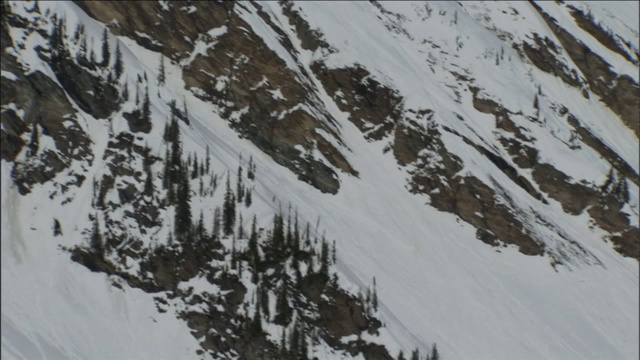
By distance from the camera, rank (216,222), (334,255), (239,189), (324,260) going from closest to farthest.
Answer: (216,222)
(324,260)
(334,255)
(239,189)

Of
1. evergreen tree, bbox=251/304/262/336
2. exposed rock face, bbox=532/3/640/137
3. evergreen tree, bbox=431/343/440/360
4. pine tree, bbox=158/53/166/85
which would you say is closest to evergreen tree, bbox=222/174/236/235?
evergreen tree, bbox=251/304/262/336

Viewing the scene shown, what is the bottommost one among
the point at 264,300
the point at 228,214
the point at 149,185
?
the point at 264,300

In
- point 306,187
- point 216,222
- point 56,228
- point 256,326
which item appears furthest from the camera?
point 306,187

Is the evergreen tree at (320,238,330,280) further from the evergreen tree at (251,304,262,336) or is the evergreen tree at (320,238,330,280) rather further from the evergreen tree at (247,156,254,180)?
the evergreen tree at (247,156,254,180)

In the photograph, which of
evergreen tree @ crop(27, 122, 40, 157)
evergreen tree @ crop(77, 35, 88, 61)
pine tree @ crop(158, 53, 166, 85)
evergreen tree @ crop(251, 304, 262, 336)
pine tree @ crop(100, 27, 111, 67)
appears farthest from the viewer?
pine tree @ crop(158, 53, 166, 85)

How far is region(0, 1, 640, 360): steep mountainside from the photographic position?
184 ft

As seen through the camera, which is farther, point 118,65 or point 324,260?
point 118,65

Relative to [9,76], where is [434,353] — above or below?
above

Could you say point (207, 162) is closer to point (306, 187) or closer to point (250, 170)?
point (250, 170)

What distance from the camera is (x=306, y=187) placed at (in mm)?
68250

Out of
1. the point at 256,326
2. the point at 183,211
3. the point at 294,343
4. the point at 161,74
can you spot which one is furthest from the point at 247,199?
the point at 161,74

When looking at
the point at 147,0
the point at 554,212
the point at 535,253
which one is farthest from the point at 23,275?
the point at 554,212

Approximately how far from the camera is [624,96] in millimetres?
94062

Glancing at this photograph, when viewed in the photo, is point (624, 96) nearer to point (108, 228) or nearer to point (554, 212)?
point (554, 212)
